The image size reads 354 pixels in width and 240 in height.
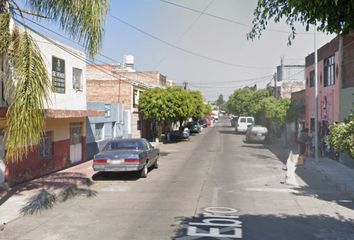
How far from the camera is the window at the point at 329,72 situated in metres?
25.0

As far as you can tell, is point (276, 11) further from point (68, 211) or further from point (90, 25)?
point (68, 211)

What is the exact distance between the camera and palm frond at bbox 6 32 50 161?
8.65 m

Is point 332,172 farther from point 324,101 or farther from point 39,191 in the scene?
point 39,191

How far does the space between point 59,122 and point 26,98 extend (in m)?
11.1

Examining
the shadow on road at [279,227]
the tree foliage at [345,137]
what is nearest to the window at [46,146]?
the shadow on road at [279,227]

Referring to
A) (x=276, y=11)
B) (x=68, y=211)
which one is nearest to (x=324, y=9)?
(x=276, y=11)

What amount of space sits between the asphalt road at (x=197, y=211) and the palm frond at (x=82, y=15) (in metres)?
3.77

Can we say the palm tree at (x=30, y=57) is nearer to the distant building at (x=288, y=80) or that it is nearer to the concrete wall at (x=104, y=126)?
the concrete wall at (x=104, y=126)

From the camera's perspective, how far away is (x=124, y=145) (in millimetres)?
18062

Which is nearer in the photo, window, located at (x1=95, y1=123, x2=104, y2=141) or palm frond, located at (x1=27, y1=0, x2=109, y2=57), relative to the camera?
palm frond, located at (x1=27, y1=0, x2=109, y2=57)

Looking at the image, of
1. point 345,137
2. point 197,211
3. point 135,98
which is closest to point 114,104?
point 135,98

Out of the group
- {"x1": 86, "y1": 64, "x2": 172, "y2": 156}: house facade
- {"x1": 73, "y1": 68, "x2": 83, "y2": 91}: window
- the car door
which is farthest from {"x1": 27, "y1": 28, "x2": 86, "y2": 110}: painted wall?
the car door

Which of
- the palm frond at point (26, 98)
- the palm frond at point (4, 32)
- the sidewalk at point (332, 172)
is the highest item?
the palm frond at point (4, 32)

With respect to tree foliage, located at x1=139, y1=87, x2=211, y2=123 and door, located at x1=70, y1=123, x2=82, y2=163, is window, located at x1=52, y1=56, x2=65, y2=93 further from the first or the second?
tree foliage, located at x1=139, y1=87, x2=211, y2=123
